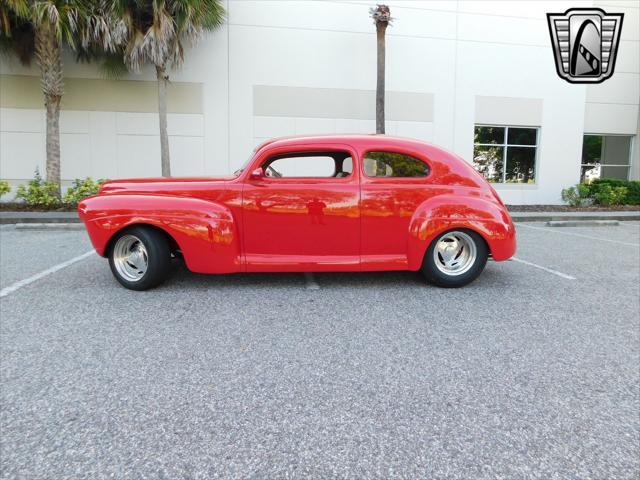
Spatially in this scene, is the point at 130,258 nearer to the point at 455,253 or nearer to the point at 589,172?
the point at 455,253

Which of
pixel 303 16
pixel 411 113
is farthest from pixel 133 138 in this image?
pixel 411 113

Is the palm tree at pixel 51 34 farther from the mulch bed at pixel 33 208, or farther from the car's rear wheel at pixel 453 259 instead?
the car's rear wheel at pixel 453 259

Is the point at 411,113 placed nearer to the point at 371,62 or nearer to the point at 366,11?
the point at 371,62

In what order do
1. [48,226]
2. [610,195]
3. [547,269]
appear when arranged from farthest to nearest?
[610,195]
[48,226]
[547,269]

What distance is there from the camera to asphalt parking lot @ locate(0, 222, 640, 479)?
5.62 feet

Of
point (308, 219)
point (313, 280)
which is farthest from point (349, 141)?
point (313, 280)

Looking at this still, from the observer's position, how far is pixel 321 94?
1292cm

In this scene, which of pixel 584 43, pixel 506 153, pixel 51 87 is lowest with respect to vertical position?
pixel 506 153

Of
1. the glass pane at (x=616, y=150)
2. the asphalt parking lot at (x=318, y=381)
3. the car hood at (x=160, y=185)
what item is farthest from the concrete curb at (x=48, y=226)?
the glass pane at (x=616, y=150)

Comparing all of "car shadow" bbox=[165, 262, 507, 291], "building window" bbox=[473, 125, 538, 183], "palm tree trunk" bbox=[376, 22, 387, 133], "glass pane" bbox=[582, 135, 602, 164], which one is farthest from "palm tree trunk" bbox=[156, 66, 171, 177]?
"glass pane" bbox=[582, 135, 602, 164]

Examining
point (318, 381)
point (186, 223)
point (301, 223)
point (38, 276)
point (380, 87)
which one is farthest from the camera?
point (380, 87)

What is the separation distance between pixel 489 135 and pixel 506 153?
0.91 m

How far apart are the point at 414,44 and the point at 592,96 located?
7.23m

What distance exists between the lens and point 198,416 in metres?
2.00
